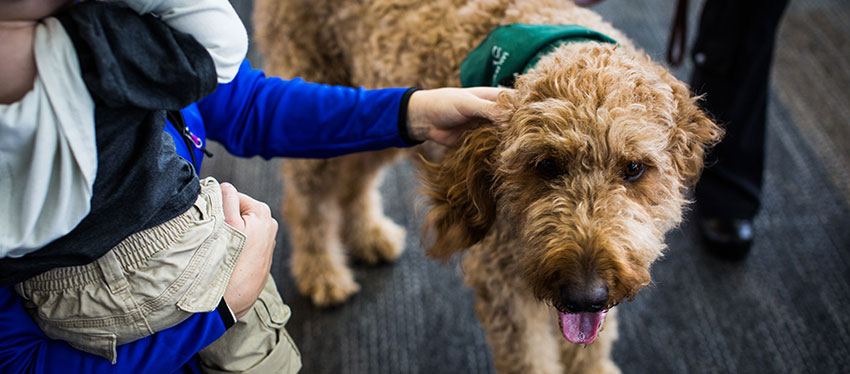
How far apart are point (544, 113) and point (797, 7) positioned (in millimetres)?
2481

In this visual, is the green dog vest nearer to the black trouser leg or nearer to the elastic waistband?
the elastic waistband

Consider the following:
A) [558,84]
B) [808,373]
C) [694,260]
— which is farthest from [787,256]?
[558,84]

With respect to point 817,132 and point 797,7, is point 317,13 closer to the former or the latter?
point 817,132

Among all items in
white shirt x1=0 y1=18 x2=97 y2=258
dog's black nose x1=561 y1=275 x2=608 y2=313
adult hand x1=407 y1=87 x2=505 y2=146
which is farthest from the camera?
adult hand x1=407 y1=87 x2=505 y2=146

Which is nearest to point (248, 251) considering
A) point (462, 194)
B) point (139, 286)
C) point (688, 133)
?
point (139, 286)

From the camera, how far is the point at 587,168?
0.85 m

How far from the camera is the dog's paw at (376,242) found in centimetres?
185

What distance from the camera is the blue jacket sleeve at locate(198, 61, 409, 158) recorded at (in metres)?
0.94

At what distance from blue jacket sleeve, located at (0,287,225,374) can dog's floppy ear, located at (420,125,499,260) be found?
41cm

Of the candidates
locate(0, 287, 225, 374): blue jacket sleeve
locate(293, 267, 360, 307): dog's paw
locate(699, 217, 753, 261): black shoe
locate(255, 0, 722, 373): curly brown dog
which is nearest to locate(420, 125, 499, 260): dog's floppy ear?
locate(255, 0, 722, 373): curly brown dog

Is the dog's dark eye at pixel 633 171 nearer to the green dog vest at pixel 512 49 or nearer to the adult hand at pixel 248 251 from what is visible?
the green dog vest at pixel 512 49

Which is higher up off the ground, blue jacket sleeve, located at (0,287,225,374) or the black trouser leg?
blue jacket sleeve, located at (0,287,225,374)

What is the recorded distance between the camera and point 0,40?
54 cm

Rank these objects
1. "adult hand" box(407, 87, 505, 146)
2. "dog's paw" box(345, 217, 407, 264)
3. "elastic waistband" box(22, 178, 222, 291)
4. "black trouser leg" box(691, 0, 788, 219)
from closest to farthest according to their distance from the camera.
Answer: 1. "elastic waistband" box(22, 178, 222, 291)
2. "adult hand" box(407, 87, 505, 146)
3. "black trouser leg" box(691, 0, 788, 219)
4. "dog's paw" box(345, 217, 407, 264)
